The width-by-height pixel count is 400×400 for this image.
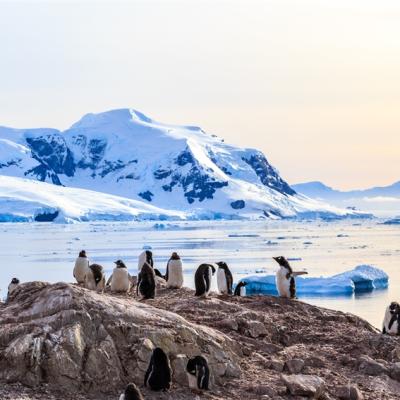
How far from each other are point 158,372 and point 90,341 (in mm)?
900

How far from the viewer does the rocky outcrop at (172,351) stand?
8992 millimetres

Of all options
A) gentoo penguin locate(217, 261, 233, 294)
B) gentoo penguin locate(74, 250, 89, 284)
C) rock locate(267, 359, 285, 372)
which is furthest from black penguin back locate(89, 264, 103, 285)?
rock locate(267, 359, 285, 372)

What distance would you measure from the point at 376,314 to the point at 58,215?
328 feet

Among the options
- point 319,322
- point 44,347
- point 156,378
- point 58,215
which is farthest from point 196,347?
point 58,215

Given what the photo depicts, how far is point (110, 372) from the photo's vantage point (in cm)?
920

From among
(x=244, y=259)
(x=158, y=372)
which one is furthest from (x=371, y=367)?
(x=244, y=259)

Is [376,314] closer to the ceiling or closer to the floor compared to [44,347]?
closer to the floor

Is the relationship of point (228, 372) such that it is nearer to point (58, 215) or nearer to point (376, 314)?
point (376, 314)

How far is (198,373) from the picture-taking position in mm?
9391

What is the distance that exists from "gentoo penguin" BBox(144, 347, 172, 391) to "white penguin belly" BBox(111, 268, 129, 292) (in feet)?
17.4

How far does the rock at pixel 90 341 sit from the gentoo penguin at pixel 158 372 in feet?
0.87

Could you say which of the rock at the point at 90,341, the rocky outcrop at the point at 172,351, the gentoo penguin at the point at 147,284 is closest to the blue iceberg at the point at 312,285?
the gentoo penguin at the point at 147,284

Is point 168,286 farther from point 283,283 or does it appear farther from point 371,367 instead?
point 371,367

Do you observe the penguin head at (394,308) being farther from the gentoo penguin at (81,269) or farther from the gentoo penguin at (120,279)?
the gentoo penguin at (81,269)
